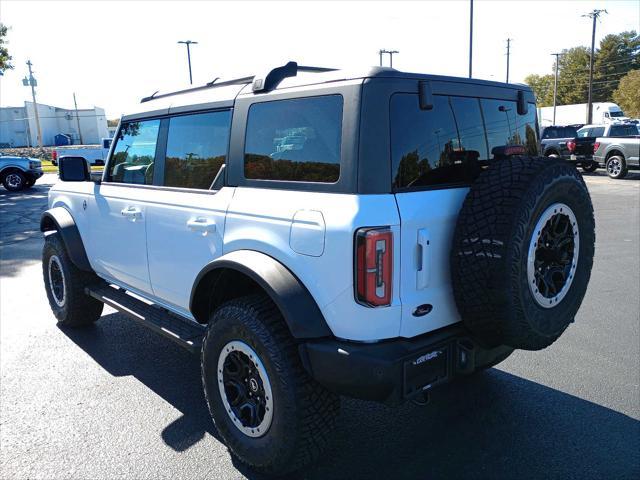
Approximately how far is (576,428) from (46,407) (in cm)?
350

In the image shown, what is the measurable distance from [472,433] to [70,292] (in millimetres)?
3744

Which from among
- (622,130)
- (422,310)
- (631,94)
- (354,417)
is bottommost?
(354,417)

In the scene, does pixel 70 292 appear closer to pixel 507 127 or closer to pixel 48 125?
pixel 507 127

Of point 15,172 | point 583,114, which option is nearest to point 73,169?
point 15,172

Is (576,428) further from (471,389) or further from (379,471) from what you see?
(379,471)

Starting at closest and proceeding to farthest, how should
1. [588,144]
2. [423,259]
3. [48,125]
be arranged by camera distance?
[423,259] → [588,144] → [48,125]

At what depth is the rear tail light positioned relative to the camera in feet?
7.39

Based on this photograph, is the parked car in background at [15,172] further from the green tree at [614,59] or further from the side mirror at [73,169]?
the green tree at [614,59]

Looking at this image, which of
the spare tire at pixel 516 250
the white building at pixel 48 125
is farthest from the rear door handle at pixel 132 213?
the white building at pixel 48 125

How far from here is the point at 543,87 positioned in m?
95.1

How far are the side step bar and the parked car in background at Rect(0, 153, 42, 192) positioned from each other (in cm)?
A: 1763

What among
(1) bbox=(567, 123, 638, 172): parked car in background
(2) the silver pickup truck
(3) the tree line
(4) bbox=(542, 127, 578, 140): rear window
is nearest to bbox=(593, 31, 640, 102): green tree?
(3) the tree line

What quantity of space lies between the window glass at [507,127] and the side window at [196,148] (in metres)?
1.54

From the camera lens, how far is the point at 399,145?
95.7 inches
